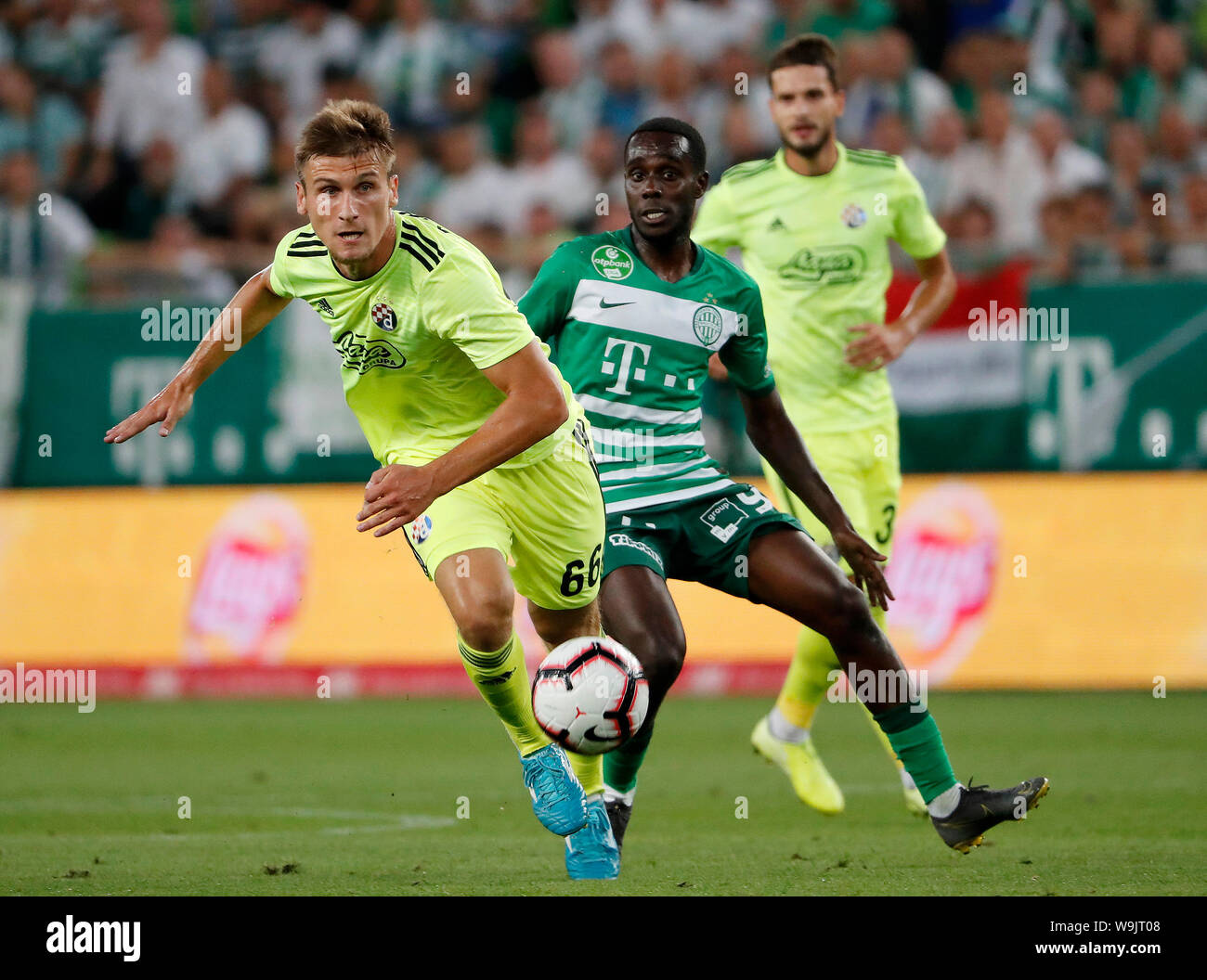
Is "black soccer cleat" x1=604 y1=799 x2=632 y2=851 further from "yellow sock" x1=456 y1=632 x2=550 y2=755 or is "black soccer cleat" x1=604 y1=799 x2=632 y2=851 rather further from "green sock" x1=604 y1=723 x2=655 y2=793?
"yellow sock" x1=456 y1=632 x2=550 y2=755

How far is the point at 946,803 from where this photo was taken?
612 cm

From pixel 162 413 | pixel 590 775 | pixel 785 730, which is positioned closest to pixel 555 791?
pixel 590 775

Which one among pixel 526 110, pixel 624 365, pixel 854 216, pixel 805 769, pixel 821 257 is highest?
pixel 526 110

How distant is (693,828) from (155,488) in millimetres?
6686

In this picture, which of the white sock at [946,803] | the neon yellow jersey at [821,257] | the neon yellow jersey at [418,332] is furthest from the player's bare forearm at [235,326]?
the white sock at [946,803]

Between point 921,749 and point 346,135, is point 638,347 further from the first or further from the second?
point 921,749

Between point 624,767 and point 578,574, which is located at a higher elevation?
point 578,574

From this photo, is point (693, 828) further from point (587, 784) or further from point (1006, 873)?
point (1006, 873)

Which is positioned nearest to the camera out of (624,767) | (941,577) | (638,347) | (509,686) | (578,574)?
(509,686)

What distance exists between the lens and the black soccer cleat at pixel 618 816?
634 centimetres

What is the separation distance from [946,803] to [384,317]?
2524mm

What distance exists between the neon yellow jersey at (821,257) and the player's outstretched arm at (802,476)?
1.49 metres

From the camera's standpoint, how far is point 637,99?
1534 cm
